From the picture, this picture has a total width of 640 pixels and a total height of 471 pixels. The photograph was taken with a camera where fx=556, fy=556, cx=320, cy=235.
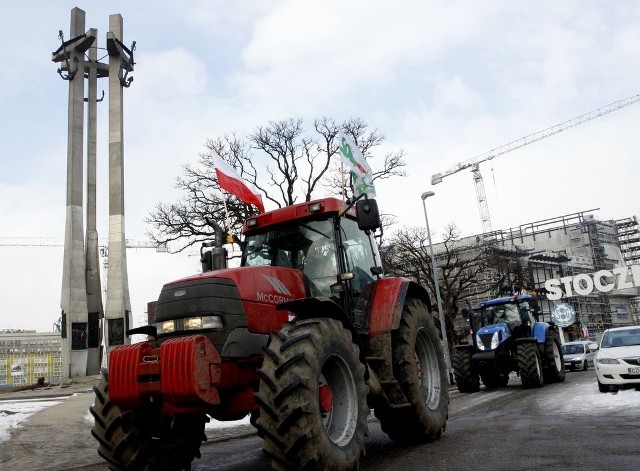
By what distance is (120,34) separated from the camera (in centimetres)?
3853

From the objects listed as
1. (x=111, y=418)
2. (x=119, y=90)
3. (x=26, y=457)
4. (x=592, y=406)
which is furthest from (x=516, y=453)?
(x=119, y=90)

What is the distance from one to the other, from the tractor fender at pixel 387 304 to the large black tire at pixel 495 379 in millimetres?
10844

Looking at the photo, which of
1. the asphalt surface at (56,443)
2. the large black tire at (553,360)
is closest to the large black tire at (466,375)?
the large black tire at (553,360)

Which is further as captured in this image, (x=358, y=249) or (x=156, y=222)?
(x=156, y=222)

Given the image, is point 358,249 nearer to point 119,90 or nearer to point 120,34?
point 119,90

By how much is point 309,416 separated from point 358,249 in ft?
9.29

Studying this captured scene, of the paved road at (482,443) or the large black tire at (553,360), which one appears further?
the large black tire at (553,360)

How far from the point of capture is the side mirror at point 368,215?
5.90 meters

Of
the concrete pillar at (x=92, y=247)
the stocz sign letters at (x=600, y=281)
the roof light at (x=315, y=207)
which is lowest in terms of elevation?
the roof light at (x=315, y=207)

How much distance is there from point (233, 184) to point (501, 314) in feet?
39.3

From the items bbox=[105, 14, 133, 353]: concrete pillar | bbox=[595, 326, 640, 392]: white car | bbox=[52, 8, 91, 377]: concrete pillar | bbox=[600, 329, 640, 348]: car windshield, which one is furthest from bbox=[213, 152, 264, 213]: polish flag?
bbox=[52, 8, 91, 377]: concrete pillar

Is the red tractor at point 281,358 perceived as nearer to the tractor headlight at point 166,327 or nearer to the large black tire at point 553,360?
the tractor headlight at point 166,327

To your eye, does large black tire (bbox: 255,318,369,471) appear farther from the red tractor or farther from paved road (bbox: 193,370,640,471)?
paved road (bbox: 193,370,640,471)

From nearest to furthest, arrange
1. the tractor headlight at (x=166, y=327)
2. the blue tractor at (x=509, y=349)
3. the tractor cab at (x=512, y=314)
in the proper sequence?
the tractor headlight at (x=166, y=327)
the blue tractor at (x=509, y=349)
the tractor cab at (x=512, y=314)
